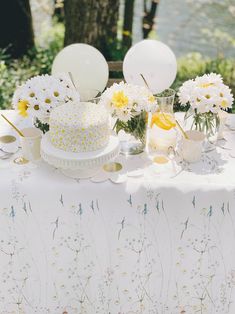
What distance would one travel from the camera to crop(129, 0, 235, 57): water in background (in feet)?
22.7

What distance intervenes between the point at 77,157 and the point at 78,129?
0.10m

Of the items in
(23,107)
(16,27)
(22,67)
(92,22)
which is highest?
(23,107)

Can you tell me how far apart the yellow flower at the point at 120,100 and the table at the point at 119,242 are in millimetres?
300

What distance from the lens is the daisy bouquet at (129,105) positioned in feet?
6.08

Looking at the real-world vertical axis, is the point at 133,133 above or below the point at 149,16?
above

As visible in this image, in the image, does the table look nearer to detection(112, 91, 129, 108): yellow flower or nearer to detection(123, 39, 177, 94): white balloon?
detection(112, 91, 129, 108): yellow flower

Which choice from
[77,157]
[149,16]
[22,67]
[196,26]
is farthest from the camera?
[196,26]

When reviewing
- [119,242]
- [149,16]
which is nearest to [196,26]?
[149,16]

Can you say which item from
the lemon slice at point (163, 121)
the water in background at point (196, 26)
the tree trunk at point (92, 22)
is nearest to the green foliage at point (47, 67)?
the tree trunk at point (92, 22)

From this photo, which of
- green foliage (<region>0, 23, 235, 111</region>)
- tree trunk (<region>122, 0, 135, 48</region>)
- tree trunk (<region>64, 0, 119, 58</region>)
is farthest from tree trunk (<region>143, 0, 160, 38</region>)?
tree trunk (<region>64, 0, 119, 58</region>)

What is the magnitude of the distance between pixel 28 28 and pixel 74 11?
1.28m

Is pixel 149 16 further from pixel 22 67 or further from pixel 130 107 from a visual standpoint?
pixel 130 107

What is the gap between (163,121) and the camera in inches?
79.8

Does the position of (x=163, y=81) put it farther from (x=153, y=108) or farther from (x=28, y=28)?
(x=28, y=28)
